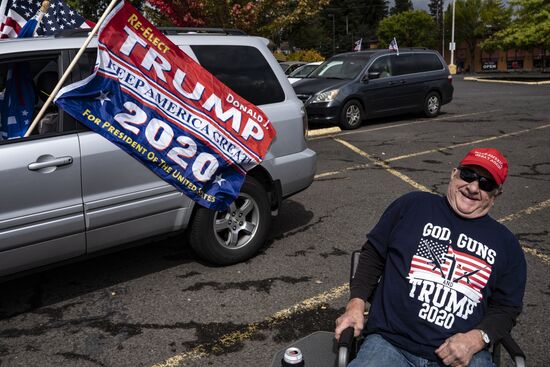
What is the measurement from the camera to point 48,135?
11.6 feet

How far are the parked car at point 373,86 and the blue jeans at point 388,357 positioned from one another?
384 inches

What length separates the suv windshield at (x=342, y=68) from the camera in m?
12.5

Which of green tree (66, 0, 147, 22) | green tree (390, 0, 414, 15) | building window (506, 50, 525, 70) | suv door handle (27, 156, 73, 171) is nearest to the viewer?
suv door handle (27, 156, 73, 171)

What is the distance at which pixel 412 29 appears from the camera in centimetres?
8731

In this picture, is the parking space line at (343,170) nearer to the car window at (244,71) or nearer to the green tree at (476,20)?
the car window at (244,71)

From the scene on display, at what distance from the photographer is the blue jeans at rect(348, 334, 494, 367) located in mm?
2258

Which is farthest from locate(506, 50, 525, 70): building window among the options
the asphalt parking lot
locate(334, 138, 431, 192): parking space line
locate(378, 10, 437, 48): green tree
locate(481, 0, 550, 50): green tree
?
the asphalt parking lot

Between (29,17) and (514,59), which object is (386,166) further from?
(514,59)

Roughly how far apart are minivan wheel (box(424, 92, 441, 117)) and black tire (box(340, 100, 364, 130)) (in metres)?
2.25

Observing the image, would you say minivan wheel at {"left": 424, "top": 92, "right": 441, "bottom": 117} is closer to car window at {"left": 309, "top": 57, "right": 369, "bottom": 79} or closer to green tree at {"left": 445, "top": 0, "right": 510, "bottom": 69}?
car window at {"left": 309, "top": 57, "right": 369, "bottom": 79}

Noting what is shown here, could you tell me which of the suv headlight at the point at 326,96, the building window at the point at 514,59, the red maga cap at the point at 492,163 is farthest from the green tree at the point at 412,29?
the red maga cap at the point at 492,163

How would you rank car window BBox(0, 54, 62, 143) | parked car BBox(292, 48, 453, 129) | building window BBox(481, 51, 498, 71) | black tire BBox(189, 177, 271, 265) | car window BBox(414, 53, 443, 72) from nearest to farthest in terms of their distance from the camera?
car window BBox(0, 54, 62, 143)
black tire BBox(189, 177, 271, 265)
parked car BBox(292, 48, 453, 129)
car window BBox(414, 53, 443, 72)
building window BBox(481, 51, 498, 71)

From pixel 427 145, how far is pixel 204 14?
20.2ft

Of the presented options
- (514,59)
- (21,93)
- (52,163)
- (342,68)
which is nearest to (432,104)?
(342,68)
